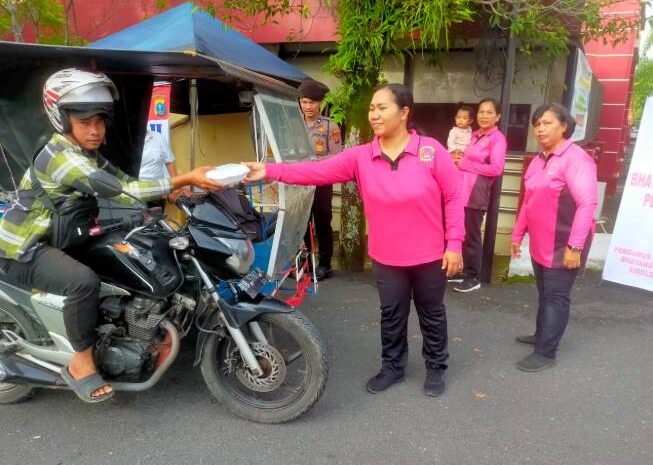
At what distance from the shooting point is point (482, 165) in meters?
4.79

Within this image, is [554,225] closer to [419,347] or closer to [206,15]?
[419,347]

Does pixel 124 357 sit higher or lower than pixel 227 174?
lower

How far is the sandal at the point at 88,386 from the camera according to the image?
8.61ft

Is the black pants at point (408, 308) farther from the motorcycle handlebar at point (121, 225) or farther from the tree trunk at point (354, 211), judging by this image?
the tree trunk at point (354, 211)

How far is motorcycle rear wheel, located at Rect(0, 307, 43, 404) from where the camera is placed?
2.84m

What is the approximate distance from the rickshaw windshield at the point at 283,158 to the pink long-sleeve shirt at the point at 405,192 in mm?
728

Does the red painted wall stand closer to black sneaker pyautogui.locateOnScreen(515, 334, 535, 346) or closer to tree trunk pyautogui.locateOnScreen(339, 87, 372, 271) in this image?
tree trunk pyautogui.locateOnScreen(339, 87, 372, 271)

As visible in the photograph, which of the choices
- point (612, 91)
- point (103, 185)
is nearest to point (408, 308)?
point (103, 185)

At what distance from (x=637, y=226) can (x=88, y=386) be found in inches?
191

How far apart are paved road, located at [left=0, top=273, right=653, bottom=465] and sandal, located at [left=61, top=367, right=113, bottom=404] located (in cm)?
26

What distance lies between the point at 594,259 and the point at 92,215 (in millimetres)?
5131

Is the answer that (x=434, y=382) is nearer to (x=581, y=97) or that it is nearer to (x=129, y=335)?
(x=129, y=335)

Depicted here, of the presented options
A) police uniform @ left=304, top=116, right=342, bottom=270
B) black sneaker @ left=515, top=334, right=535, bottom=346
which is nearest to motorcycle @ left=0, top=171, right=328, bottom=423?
black sneaker @ left=515, top=334, right=535, bottom=346

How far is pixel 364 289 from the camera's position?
16.6 ft
